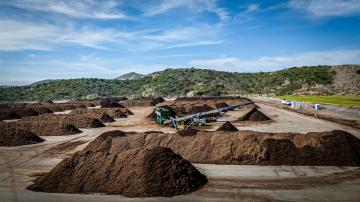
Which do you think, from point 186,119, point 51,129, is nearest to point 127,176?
point 186,119

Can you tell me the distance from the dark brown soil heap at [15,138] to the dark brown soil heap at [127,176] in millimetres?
15860

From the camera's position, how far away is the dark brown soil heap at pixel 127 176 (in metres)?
16.1

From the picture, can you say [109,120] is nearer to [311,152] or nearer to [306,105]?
[311,152]

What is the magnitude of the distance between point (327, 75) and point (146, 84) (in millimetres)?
95859

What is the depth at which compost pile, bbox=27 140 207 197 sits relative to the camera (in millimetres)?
16078

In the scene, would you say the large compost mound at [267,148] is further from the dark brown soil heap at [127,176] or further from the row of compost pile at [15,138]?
the row of compost pile at [15,138]

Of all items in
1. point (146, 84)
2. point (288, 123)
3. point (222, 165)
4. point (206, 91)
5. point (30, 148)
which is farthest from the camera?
point (146, 84)

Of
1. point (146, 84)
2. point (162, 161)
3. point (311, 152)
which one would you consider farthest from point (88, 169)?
point (146, 84)

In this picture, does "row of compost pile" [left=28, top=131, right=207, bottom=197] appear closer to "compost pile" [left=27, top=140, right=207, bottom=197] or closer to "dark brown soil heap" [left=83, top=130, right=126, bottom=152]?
"compost pile" [left=27, top=140, right=207, bottom=197]

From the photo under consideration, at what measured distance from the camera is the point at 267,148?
2230 centimetres

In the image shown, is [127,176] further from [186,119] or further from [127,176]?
[186,119]

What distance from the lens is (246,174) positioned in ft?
63.7

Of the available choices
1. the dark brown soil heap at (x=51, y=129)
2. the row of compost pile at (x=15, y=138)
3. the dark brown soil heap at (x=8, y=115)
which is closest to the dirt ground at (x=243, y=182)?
the row of compost pile at (x=15, y=138)

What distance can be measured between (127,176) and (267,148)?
9.97 meters
